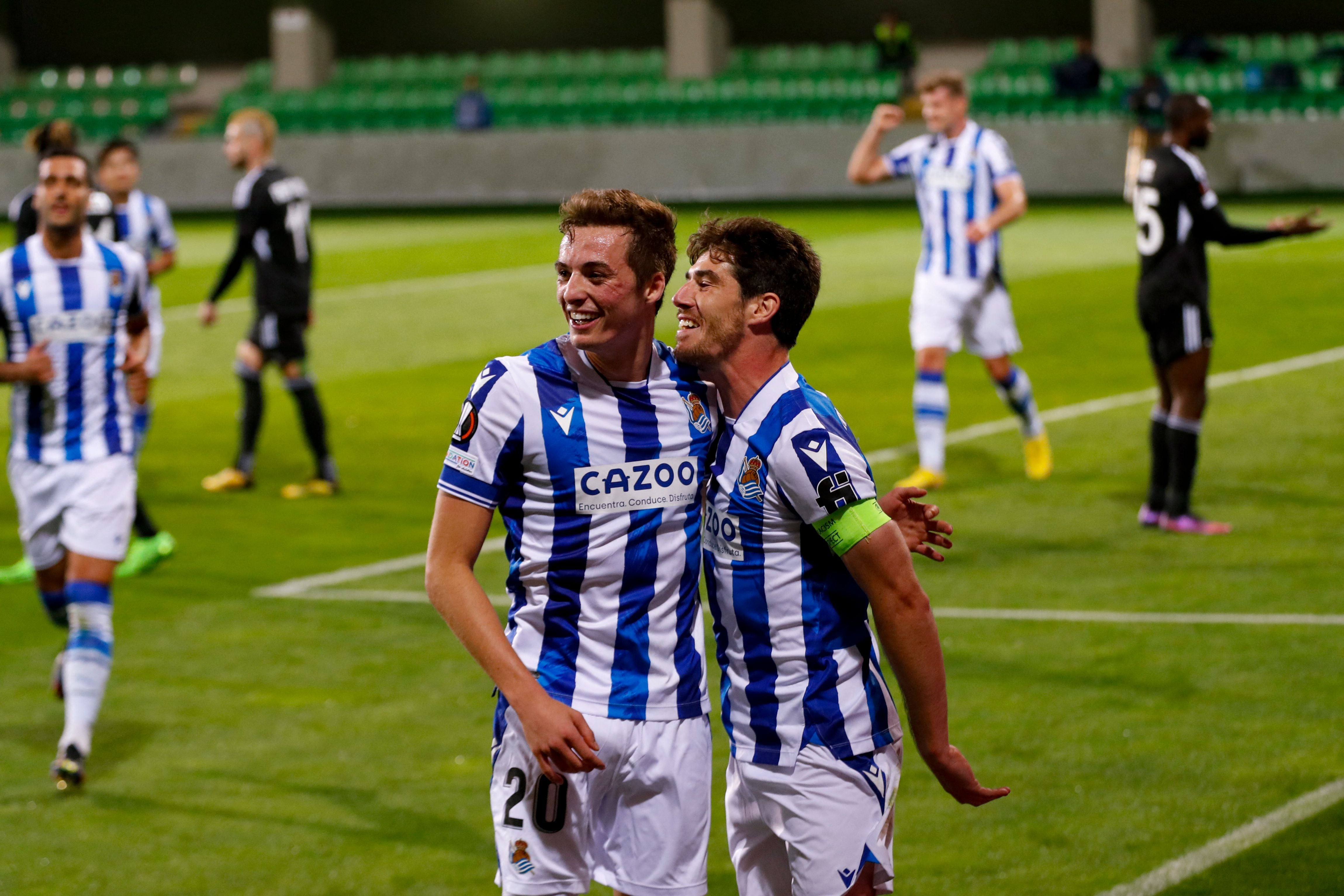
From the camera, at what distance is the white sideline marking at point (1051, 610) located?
7.39 meters

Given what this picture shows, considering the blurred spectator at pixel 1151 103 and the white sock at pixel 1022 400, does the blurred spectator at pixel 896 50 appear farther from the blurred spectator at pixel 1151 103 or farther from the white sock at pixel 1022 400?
the white sock at pixel 1022 400

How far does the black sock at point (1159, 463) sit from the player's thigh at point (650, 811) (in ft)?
19.9

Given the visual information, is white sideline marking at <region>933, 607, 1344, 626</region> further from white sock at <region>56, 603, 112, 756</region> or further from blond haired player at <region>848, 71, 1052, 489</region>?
white sock at <region>56, 603, 112, 756</region>

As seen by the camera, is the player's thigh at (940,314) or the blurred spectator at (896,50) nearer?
the player's thigh at (940,314)

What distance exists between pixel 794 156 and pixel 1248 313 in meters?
14.6

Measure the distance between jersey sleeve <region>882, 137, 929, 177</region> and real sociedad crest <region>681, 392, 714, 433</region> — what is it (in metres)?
6.97

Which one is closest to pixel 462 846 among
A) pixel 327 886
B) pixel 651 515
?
pixel 327 886

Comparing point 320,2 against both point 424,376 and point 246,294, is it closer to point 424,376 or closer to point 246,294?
point 246,294

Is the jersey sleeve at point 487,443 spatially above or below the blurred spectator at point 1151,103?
below

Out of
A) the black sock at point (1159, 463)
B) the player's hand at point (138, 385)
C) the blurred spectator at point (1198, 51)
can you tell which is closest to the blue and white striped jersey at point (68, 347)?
the player's hand at point (138, 385)

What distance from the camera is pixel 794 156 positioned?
3016 centimetres

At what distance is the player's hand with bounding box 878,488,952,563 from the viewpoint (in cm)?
339

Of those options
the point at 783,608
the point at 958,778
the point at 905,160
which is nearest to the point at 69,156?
the point at 783,608

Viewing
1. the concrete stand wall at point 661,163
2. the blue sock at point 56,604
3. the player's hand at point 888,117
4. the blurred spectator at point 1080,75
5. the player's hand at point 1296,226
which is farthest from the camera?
the blurred spectator at point 1080,75
